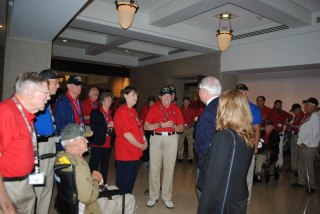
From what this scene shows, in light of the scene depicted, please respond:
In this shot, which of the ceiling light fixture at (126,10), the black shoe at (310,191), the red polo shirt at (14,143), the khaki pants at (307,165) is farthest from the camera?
the khaki pants at (307,165)

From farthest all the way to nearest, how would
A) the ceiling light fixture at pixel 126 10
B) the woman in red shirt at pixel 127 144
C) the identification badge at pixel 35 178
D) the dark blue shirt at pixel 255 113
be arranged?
the ceiling light fixture at pixel 126 10 → the dark blue shirt at pixel 255 113 → the woman in red shirt at pixel 127 144 → the identification badge at pixel 35 178

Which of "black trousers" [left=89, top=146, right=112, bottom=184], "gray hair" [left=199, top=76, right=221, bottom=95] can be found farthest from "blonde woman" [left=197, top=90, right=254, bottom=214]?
"black trousers" [left=89, top=146, right=112, bottom=184]

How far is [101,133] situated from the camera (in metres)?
3.76

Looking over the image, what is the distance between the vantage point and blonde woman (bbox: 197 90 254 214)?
1.64 meters

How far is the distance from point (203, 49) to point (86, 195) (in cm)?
634

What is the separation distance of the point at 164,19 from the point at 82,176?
4.48 meters

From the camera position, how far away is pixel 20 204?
1.81 metres

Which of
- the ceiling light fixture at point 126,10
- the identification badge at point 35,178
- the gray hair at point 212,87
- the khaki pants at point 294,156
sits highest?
the ceiling light fixture at point 126,10

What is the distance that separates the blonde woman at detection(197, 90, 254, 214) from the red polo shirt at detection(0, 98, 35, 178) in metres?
1.26

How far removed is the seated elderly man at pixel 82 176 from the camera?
1.95 m

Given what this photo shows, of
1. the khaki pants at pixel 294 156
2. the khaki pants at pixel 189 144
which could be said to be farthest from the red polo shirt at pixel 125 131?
the khaki pants at pixel 294 156

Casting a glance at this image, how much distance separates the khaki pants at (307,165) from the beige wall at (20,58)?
5.71 m

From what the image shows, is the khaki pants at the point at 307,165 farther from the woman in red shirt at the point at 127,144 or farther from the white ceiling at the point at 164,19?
the woman in red shirt at the point at 127,144

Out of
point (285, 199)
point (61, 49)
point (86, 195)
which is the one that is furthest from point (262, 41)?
point (61, 49)
